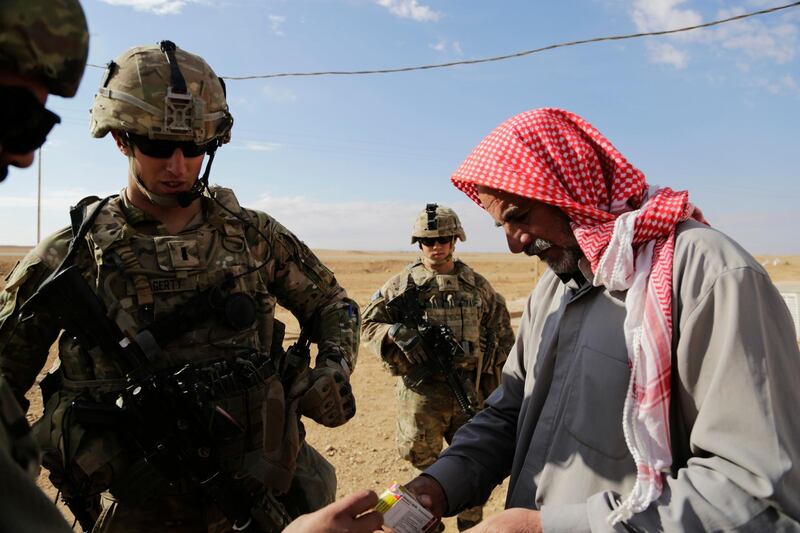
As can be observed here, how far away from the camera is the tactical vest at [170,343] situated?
237 centimetres

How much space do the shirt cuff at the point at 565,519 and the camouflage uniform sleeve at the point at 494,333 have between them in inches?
162

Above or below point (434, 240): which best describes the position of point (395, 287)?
below

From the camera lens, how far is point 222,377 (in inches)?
94.2

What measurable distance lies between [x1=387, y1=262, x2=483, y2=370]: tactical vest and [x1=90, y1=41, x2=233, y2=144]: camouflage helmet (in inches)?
133

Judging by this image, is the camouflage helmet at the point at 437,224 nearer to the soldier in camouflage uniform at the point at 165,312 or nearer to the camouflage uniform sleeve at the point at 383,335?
the camouflage uniform sleeve at the point at 383,335

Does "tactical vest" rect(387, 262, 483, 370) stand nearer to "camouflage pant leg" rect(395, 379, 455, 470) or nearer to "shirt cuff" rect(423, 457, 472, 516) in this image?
"camouflage pant leg" rect(395, 379, 455, 470)

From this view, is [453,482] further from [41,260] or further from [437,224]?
[437,224]

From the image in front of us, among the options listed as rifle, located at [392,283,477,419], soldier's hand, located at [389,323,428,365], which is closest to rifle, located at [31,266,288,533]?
soldier's hand, located at [389,323,428,365]

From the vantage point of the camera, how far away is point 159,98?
2514mm

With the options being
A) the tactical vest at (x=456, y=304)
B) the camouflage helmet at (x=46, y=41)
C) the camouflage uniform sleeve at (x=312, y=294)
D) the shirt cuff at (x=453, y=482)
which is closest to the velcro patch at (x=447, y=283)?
the tactical vest at (x=456, y=304)

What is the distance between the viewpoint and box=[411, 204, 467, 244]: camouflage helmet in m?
5.86

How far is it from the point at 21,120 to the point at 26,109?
0.08ft

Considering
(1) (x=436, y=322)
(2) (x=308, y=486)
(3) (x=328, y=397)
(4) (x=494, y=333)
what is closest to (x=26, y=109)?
(3) (x=328, y=397)

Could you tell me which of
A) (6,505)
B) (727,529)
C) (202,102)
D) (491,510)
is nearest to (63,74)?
(6,505)
